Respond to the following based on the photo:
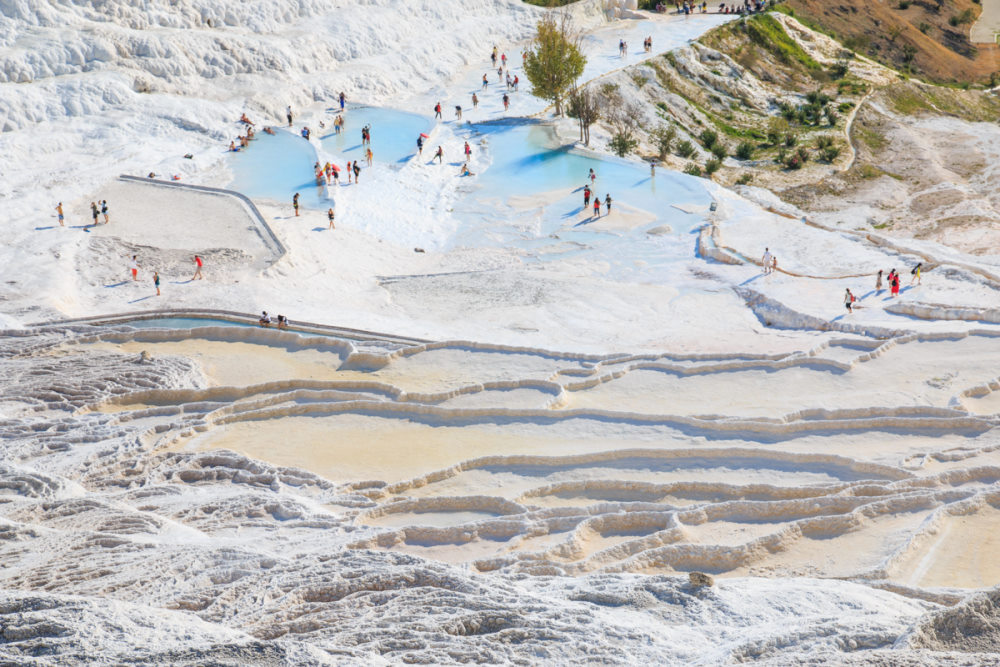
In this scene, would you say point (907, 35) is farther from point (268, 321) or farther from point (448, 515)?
point (448, 515)

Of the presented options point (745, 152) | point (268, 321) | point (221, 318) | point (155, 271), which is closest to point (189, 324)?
point (221, 318)

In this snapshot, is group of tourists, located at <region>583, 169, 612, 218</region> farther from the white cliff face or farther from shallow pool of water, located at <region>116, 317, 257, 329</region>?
shallow pool of water, located at <region>116, 317, 257, 329</region>

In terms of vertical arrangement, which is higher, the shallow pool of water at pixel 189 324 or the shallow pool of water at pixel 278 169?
the shallow pool of water at pixel 278 169

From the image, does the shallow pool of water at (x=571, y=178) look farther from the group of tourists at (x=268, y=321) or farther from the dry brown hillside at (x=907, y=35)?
the dry brown hillside at (x=907, y=35)

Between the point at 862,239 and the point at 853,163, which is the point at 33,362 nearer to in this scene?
the point at 862,239

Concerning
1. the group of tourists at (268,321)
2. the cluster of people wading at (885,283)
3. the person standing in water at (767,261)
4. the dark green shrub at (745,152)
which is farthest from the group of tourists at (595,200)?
the group of tourists at (268,321)

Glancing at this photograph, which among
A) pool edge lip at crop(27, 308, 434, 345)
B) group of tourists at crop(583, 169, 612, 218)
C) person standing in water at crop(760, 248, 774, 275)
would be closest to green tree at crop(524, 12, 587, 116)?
group of tourists at crop(583, 169, 612, 218)

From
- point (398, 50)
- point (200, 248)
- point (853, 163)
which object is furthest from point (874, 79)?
point (200, 248)
